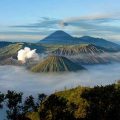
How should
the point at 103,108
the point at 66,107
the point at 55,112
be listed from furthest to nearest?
the point at 103,108, the point at 66,107, the point at 55,112

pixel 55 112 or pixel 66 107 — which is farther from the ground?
pixel 66 107

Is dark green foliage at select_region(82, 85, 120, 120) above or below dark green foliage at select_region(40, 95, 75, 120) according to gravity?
below

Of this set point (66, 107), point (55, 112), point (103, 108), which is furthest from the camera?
point (103, 108)

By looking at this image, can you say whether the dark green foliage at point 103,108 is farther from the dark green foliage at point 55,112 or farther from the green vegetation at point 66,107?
the dark green foliage at point 55,112

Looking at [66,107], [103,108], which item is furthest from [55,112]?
[103,108]

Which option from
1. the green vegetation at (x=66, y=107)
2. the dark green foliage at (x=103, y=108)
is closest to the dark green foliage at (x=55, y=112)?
the green vegetation at (x=66, y=107)

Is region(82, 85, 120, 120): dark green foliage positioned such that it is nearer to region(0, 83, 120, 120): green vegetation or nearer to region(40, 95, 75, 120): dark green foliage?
region(0, 83, 120, 120): green vegetation

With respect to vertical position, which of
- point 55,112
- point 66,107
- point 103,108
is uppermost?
point 66,107

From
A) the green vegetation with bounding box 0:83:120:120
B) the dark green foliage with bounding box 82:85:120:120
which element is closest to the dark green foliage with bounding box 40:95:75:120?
the green vegetation with bounding box 0:83:120:120

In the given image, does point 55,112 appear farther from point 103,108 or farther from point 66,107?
point 103,108

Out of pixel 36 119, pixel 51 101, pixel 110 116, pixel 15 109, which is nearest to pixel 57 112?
pixel 51 101

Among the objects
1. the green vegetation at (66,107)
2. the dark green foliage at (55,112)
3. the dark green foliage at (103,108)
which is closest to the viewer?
the dark green foliage at (55,112)

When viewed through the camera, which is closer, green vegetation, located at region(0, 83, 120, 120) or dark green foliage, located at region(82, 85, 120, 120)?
green vegetation, located at region(0, 83, 120, 120)

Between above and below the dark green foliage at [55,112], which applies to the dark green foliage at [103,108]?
below
